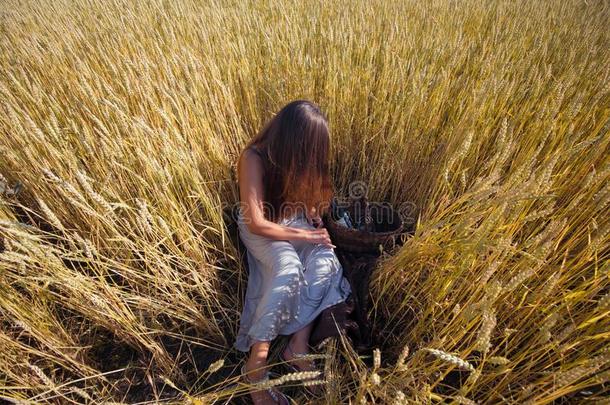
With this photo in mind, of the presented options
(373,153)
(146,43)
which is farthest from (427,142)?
(146,43)

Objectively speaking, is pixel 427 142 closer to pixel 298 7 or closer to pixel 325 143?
pixel 325 143

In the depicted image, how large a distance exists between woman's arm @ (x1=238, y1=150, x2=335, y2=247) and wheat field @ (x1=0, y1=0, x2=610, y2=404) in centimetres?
13

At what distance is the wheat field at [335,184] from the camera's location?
71 centimetres

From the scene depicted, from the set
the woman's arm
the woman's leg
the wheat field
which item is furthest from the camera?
the woman's arm

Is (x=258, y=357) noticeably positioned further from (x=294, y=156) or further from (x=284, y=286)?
(x=294, y=156)

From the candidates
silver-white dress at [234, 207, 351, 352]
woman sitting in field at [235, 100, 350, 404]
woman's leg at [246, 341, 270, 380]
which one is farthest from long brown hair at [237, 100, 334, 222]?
woman's leg at [246, 341, 270, 380]

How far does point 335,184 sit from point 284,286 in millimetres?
711

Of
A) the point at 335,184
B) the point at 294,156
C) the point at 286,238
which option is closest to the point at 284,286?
the point at 286,238

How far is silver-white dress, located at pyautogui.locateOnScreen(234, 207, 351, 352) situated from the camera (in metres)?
1.01

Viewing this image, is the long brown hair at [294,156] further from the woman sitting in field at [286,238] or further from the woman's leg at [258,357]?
the woman's leg at [258,357]

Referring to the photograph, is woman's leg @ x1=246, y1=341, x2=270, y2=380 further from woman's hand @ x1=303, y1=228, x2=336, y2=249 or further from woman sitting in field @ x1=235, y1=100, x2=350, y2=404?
woman's hand @ x1=303, y1=228, x2=336, y2=249

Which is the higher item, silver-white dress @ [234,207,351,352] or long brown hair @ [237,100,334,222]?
long brown hair @ [237,100,334,222]

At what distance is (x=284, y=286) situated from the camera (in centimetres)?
104

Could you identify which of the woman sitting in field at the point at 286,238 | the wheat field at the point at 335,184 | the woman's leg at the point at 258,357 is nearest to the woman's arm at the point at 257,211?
the woman sitting in field at the point at 286,238
